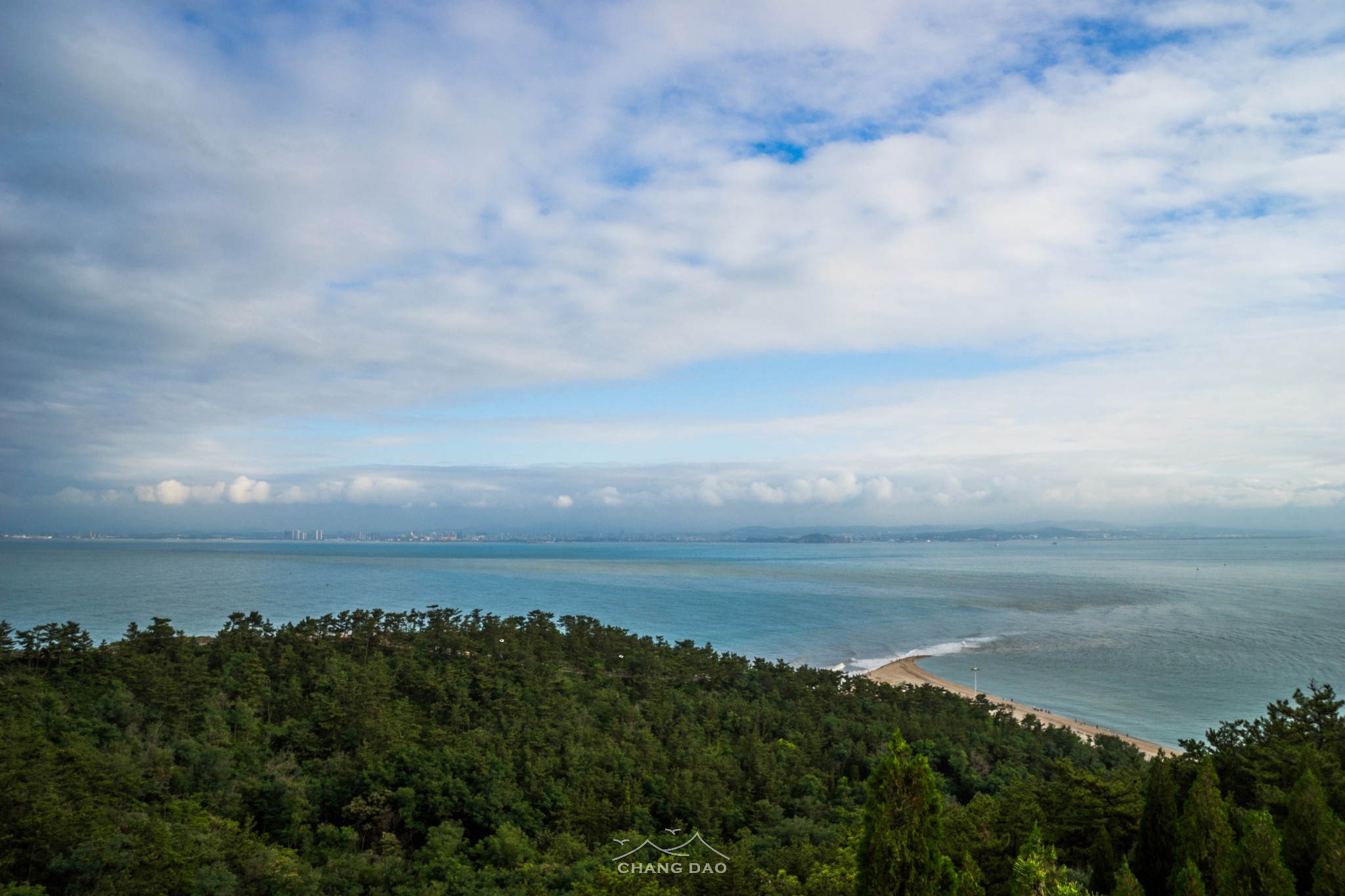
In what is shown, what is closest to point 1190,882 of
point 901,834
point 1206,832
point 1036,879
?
point 1206,832

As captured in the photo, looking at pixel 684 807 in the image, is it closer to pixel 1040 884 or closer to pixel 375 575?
pixel 1040 884

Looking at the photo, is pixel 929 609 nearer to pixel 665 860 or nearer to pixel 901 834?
pixel 665 860

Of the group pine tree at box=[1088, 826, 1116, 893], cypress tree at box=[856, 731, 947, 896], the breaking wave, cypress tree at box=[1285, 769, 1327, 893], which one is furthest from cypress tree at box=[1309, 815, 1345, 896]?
the breaking wave

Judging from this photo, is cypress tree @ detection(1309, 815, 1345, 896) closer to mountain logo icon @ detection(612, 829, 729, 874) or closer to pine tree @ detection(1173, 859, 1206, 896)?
pine tree @ detection(1173, 859, 1206, 896)

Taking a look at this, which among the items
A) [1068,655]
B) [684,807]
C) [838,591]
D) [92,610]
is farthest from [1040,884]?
[838,591]

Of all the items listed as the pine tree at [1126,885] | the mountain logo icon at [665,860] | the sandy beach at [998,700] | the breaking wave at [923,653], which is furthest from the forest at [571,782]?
the breaking wave at [923,653]
